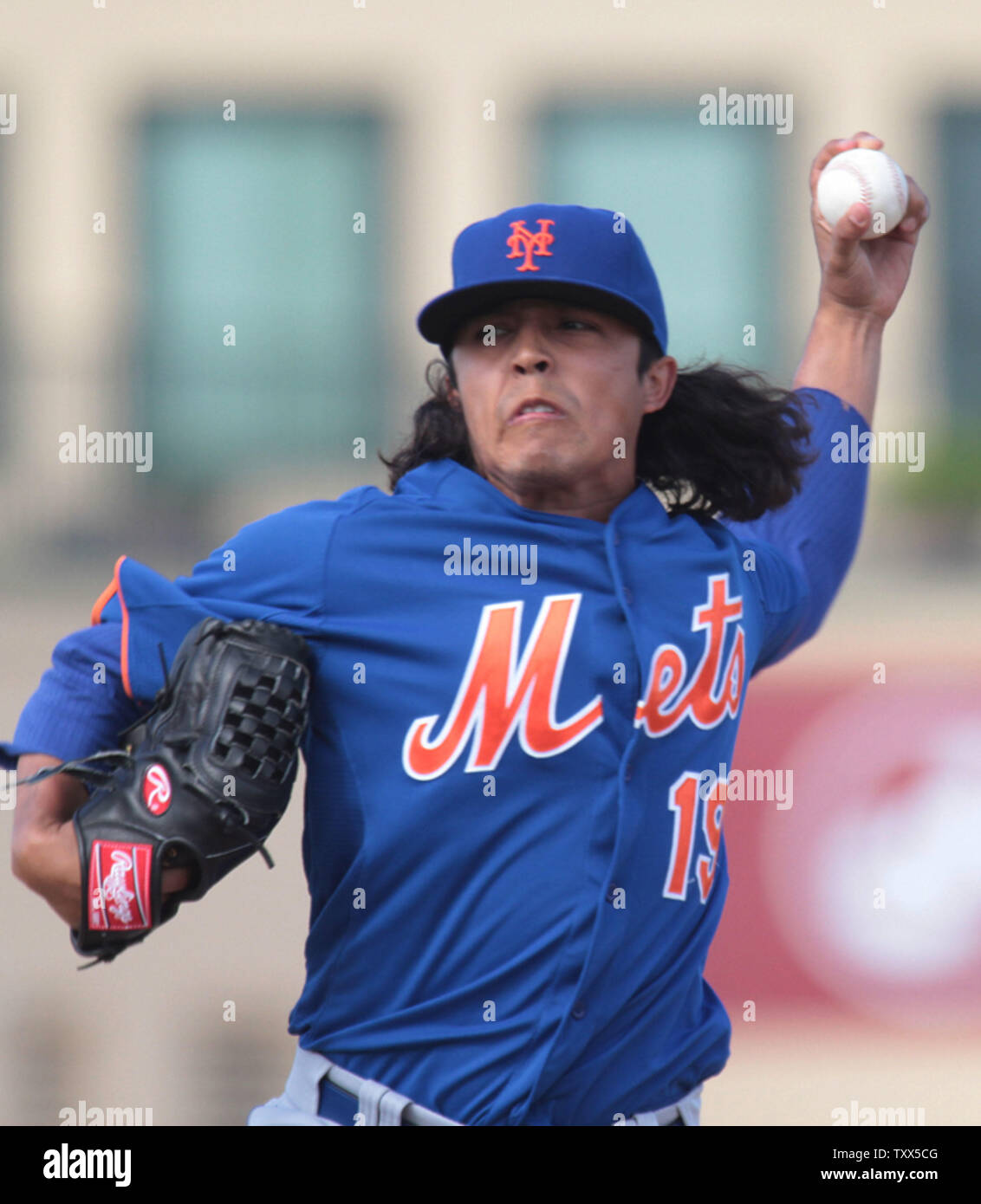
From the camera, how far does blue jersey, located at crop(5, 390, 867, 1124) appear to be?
285 cm

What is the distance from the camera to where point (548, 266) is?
300 cm

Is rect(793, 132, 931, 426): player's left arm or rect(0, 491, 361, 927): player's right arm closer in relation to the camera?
rect(0, 491, 361, 927): player's right arm

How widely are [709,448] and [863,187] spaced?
58cm

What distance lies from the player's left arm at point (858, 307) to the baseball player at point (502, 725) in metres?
0.62

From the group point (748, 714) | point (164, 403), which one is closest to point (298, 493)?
point (164, 403)

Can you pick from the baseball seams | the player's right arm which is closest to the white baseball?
the baseball seams

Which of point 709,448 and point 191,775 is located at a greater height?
point 709,448

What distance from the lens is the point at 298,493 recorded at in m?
9.61
